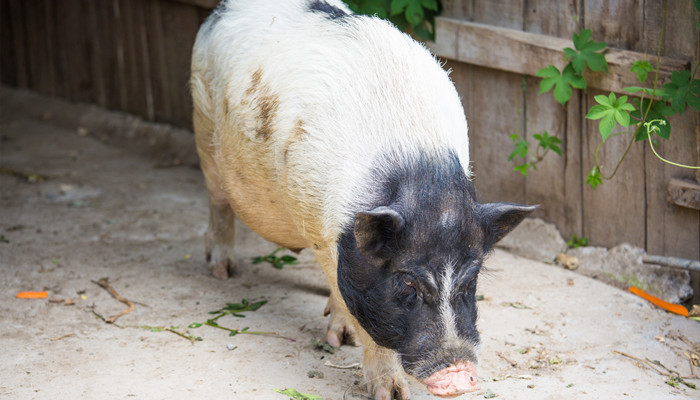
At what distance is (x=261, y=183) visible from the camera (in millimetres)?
4227

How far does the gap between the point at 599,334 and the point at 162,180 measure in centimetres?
384

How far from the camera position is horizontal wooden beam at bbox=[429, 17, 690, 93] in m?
4.55

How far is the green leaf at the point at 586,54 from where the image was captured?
15.0ft

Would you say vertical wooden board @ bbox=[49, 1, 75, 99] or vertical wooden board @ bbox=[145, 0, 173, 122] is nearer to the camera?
vertical wooden board @ bbox=[145, 0, 173, 122]

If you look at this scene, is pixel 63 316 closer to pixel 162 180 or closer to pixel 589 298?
pixel 162 180

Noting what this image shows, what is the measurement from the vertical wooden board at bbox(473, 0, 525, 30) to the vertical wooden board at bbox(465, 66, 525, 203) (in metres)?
0.30

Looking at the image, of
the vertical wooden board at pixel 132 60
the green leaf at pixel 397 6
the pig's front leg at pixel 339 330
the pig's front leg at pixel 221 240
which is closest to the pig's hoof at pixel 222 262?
the pig's front leg at pixel 221 240

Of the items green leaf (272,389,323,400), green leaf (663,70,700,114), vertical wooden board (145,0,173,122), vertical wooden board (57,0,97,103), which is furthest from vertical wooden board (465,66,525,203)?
vertical wooden board (57,0,97,103)

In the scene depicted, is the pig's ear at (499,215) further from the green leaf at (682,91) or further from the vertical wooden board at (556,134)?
the vertical wooden board at (556,134)

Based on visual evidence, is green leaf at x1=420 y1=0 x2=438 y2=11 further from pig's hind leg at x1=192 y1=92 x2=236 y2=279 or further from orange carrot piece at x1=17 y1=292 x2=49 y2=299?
orange carrot piece at x1=17 y1=292 x2=49 y2=299

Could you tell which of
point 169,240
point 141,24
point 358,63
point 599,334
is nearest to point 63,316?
point 169,240

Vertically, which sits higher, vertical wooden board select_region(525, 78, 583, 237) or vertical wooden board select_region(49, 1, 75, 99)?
vertical wooden board select_region(49, 1, 75, 99)

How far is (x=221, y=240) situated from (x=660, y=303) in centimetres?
256

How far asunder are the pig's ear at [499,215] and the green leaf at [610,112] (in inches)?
A: 44.9
